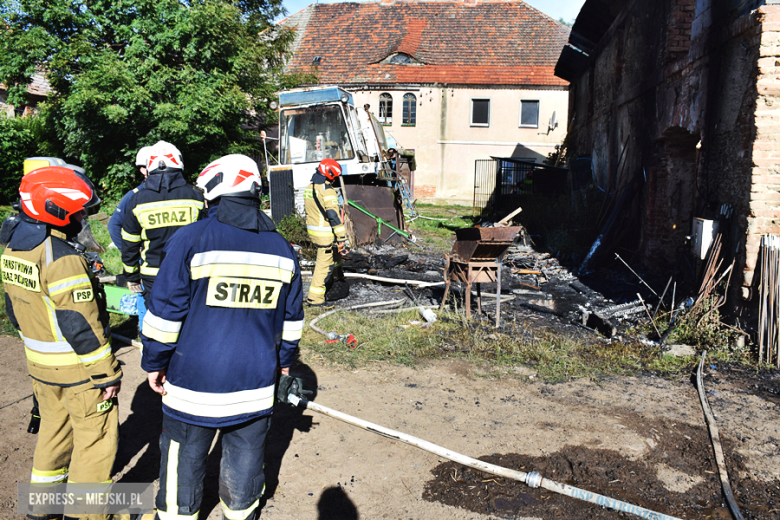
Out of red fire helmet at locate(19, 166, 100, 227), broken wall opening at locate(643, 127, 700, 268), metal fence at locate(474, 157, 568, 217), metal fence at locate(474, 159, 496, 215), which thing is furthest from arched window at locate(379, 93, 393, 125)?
red fire helmet at locate(19, 166, 100, 227)

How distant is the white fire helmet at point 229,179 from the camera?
2293 mm

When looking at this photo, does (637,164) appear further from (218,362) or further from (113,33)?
(113,33)

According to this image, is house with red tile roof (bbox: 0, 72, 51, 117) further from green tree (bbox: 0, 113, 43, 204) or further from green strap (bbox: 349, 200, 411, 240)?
green strap (bbox: 349, 200, 411, 240)

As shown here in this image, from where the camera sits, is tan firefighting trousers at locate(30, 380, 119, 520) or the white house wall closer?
tan firefighting trousers at locate(30, 380, 119, 520)

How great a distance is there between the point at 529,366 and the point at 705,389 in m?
1.56

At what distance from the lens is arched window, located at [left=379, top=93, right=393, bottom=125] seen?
24.9 metres

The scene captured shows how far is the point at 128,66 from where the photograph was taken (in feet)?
39.3

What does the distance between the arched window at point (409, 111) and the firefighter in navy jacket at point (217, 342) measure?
2354 cm

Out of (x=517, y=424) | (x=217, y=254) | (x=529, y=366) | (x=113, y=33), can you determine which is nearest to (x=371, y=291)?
(x=529, y=366)

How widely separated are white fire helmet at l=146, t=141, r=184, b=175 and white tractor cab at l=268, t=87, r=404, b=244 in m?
6.38

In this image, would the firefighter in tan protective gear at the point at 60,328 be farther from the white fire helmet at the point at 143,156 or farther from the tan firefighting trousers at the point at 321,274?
the tan firefighting trousers at the point at 321,274

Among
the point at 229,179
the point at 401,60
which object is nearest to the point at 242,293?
the point at 229,179

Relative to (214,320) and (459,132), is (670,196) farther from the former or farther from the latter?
(459,132)

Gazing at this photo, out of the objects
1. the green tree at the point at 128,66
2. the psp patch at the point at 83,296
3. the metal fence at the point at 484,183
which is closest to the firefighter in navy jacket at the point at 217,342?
the psp patch at the point at 83,296
